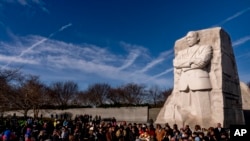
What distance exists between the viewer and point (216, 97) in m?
13.6

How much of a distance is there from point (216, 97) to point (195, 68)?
5.74 feet

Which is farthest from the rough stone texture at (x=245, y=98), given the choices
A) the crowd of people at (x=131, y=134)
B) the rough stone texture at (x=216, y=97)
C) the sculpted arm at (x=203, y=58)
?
the crowd of people at (x=131, y=134)

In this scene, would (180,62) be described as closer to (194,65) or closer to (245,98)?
(194,65)

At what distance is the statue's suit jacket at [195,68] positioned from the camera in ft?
45.5

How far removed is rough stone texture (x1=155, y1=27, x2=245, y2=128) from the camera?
13523mm

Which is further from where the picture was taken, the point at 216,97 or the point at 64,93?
the point at 64,93

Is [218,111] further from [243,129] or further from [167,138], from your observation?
[243,129]

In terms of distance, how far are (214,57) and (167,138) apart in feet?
16.3

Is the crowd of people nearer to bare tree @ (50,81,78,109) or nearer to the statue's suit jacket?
the statue's suit jacket

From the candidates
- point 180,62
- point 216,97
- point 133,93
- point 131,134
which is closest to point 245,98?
point 216,97

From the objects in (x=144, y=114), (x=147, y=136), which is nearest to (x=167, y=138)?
(x=147, y=136)

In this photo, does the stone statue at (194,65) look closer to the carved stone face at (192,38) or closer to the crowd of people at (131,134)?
the carved stone face at (192,38)

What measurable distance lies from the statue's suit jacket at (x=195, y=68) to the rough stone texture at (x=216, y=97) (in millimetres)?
319

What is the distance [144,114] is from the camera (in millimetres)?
33250
